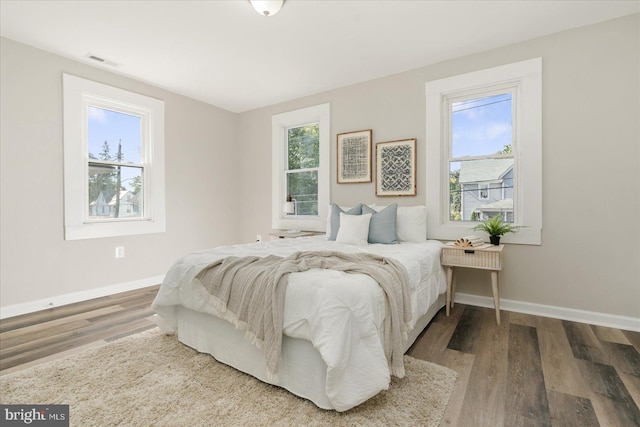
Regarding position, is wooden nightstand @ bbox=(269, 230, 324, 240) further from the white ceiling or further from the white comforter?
the white comforter

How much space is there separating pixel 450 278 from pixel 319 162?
7.60 feet

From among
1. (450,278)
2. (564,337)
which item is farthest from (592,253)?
(450,278)

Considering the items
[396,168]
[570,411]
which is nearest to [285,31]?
[396,168]

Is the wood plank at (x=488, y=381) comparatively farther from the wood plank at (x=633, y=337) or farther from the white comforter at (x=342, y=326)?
the wood plank at (x=633, y=337)

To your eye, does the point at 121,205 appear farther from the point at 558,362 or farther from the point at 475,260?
the point at 558,362

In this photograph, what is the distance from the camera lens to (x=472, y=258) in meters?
2.71

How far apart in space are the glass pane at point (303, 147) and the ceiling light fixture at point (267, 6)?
205cm

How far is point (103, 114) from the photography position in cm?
366

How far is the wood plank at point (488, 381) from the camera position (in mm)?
1483

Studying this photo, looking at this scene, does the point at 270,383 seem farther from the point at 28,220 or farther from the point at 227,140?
the point at 227,140

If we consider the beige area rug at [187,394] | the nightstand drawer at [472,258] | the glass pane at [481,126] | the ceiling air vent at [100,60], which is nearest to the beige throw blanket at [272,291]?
the beige area rug at [187,394]

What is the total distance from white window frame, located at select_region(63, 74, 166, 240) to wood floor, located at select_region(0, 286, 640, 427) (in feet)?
3.01

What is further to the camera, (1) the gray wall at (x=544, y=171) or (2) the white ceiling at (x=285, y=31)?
(1) the gray wall at (x=544, y=171)

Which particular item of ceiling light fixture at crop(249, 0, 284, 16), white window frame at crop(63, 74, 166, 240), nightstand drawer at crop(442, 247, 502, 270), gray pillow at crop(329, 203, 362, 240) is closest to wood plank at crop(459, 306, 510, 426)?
nightstand drawer at crop(442, 247, 502, 270)
